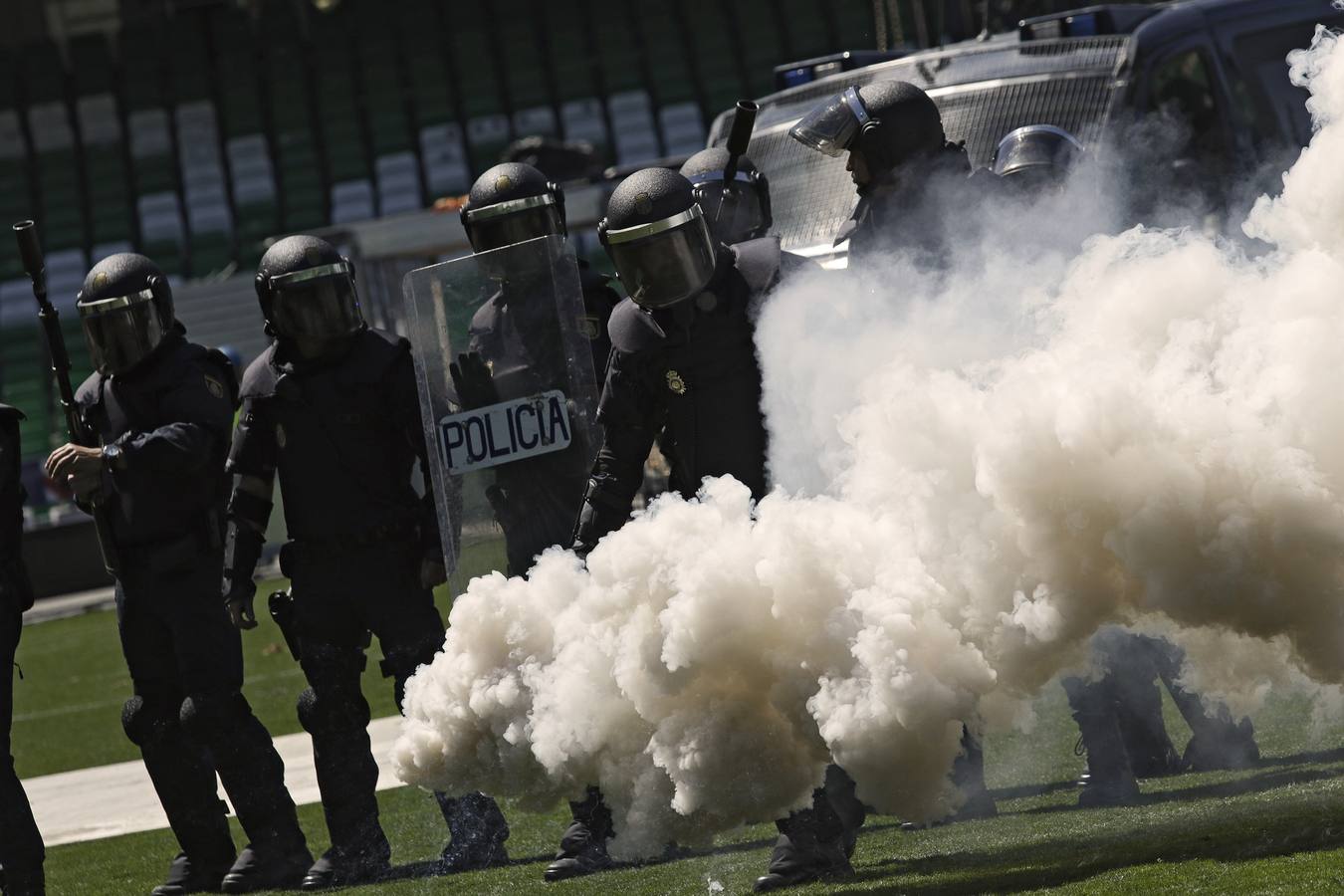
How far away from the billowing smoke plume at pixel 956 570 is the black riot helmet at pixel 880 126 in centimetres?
164

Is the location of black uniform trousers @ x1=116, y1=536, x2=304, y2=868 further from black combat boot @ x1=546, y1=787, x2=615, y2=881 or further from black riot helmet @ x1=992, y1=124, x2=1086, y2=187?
black riot helmet @ x1=992, y1=124, x2=1086, y2=187

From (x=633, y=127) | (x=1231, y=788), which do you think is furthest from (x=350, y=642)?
(x=633, y=127)

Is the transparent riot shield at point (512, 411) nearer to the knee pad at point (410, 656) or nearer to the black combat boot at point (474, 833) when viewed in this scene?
the knee pad at point (410, 656)

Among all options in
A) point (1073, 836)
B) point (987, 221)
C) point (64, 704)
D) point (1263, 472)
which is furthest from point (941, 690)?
point (64, 704)

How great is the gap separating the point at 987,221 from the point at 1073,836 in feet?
6.11

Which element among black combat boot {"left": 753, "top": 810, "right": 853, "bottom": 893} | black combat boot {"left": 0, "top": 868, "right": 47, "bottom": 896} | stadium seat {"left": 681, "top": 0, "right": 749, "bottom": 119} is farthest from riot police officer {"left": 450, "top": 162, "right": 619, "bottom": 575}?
stadium seat {"left": 681, "top": 0, "right": 749, "bottom": 119}

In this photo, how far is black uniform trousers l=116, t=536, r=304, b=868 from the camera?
6.61 m

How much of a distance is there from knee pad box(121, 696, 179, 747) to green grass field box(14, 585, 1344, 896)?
24.3 inches

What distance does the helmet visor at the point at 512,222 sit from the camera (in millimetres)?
6645

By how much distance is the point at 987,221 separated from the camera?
593cm

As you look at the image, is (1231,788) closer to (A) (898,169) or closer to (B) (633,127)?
(A) (898,169)

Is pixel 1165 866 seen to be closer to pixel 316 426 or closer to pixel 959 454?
pixel 959 454

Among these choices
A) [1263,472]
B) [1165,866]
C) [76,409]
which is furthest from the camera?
[76,409]

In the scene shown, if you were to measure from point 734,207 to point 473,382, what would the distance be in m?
1.43
